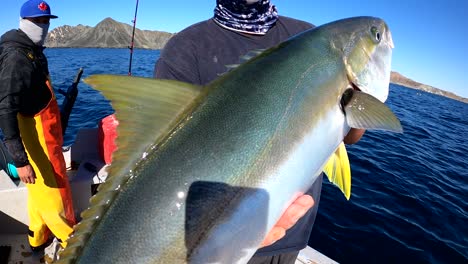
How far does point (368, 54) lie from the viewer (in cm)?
206

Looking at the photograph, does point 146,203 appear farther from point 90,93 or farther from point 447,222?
point 90,93

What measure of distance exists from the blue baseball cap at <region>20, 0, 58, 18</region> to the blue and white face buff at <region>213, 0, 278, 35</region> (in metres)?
3.51

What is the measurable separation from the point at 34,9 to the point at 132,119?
4185 mm

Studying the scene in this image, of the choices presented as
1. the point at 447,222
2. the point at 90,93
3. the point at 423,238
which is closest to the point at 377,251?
the point at 423,238

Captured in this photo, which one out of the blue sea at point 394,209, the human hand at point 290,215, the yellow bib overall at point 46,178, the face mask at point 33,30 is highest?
the face mask at point 33,30

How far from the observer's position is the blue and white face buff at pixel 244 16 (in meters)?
2.38

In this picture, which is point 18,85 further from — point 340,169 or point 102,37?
point 102,37

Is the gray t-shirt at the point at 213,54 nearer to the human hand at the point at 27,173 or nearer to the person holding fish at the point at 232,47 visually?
the person holding fish at the point at 232,47

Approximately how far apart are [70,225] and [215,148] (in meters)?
4.07

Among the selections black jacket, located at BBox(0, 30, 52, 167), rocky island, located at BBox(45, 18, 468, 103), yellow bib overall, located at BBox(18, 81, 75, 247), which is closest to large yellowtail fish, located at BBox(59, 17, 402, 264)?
black jacket, located at BBox(0, 30, 52, 167)

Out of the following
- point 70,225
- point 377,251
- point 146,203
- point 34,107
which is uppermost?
point 146,203

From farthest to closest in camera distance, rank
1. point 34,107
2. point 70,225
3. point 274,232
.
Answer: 1. point 70,225
2. point 34,107
3. point 274,232

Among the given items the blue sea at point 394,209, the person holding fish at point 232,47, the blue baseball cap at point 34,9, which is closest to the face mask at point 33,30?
the blue baseball cap at point 34,9

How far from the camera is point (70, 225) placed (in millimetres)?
4617
